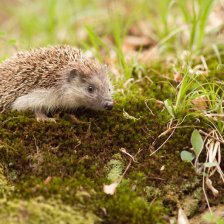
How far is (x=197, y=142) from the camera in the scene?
477cm

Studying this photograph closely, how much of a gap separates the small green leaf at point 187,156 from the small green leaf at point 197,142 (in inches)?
2.3

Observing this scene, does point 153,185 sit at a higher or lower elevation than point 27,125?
lower

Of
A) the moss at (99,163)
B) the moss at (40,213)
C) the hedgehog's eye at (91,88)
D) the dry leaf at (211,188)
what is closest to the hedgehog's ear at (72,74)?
the hedgehog's eye at (91,88)

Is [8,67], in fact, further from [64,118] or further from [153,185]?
[153,185]

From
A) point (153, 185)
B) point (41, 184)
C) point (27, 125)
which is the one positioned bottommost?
point (153, 185)

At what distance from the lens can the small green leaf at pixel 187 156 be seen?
187 inches

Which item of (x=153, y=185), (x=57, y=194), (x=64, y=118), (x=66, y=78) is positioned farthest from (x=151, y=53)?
(x=57, y=194)

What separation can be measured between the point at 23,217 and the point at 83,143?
1.17m

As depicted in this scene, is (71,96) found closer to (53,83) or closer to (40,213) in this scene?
(53,83)

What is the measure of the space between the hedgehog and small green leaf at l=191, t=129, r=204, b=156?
118 cm

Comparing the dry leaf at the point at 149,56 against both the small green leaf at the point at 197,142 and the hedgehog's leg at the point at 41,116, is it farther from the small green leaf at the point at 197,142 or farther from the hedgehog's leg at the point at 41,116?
the small green leaf at the point at 197,142

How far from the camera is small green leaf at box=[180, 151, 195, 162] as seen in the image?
4.74 meters

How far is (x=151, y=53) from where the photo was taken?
8047mm

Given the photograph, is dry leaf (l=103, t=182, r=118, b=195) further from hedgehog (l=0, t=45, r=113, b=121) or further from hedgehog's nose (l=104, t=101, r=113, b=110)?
hedgehog (l=0, t=45, r=113, b=121)
